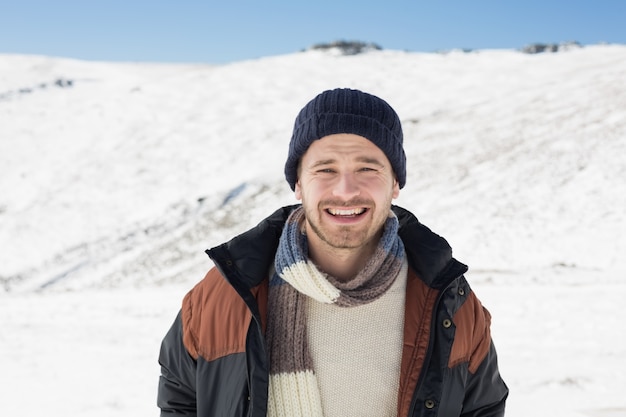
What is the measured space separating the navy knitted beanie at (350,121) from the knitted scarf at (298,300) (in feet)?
1.28

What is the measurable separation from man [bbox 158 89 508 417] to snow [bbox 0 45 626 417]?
2.66 meters

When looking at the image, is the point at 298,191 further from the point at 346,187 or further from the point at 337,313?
the point at 337,313

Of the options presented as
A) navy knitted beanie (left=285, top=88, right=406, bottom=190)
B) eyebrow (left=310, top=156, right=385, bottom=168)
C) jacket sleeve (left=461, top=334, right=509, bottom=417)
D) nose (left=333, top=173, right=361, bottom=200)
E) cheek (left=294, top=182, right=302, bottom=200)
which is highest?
navy knitted beanie (left=285, top=88, right=406, bottom=190)

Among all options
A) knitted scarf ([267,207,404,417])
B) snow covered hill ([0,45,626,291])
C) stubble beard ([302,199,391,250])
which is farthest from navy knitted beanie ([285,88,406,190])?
snow covered hill ([0,45,626,291])

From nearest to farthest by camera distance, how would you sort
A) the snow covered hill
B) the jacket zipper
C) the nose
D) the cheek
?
the jacket zipper
the nose
the cheek
the snow covered hill

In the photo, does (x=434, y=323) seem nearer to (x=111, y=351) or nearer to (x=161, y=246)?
(x=111, y=351)

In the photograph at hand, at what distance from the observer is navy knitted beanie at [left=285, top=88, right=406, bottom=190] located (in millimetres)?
2311

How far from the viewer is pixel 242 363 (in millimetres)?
2084

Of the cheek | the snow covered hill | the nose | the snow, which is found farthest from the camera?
the snow covered hill

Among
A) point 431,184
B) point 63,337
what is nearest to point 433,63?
point 431,184

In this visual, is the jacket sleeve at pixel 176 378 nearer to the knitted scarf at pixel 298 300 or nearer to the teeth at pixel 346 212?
the knitted scarf at pixel 298 300

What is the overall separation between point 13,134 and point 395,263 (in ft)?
89.2

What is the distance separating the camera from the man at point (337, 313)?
212 cm

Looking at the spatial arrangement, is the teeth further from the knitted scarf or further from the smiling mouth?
the knitted scarf
